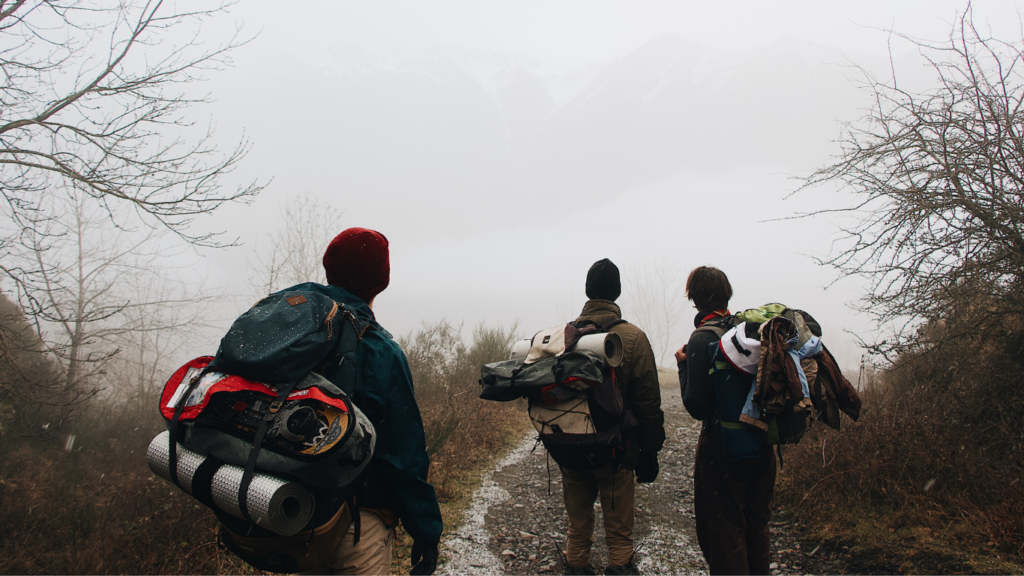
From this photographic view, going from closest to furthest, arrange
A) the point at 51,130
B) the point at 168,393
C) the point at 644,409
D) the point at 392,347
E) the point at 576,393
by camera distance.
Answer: the point at 168,393, the point at 392,347, the point at 576,393, the point at 644,409, the point at 51,130

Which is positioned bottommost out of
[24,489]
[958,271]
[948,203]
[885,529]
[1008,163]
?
[24,489]

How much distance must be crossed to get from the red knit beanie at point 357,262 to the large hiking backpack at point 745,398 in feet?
5.84

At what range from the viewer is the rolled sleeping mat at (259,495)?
1.31 meters

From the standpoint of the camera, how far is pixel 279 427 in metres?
1.40

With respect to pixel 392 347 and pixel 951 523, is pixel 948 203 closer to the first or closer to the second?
pixel 951 523

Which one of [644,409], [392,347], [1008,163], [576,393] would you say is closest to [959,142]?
[1008,163]

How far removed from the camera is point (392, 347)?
1819 millimetres

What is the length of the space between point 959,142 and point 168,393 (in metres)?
6.42

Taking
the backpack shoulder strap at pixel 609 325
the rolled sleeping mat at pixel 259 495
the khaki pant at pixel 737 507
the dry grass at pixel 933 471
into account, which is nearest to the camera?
the rolled sleeping mat at pixel 259 495

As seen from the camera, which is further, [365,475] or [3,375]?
[3,375]

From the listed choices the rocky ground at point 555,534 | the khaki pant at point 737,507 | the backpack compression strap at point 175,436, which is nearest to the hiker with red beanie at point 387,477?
the backpack compression strap at point 175,436

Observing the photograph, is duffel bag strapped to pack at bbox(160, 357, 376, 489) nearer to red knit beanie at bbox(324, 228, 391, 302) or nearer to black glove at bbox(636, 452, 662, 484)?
red knit beanie at bbox(324, 228, 391, 302)

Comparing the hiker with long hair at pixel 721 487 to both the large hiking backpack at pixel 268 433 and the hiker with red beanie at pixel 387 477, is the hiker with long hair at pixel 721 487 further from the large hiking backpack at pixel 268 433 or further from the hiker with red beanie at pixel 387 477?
the large hiking backpack at pixel 268 433

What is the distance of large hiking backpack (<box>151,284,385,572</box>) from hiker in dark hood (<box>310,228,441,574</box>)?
4.4 inches
